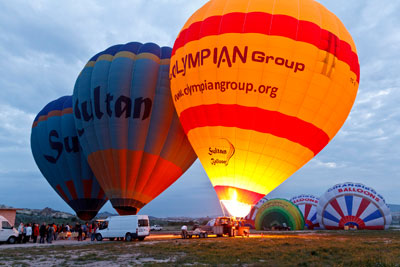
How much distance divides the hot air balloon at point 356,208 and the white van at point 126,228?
18713 mm

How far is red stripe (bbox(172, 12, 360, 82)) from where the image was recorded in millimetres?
17172

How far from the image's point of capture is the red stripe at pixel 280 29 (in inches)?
676

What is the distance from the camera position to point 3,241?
20.8 meters

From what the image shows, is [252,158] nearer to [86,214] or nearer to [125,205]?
[125,205]

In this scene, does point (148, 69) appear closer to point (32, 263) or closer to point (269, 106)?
point (269, 106)

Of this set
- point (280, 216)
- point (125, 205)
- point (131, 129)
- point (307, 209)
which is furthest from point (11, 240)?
point (307, 209)

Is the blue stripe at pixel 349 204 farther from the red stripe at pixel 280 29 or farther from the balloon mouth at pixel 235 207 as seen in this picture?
the red stripe at pixel 280 29

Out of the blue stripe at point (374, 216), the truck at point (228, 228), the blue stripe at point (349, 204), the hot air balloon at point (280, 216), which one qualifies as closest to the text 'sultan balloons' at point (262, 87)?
the truck at point (228, 228)

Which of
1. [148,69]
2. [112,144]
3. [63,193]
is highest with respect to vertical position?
[148,69]

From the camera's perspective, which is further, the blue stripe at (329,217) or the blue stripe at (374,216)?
the blue stripe at (329,217)

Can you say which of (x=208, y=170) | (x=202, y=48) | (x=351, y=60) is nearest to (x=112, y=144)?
(x=208, y=170)

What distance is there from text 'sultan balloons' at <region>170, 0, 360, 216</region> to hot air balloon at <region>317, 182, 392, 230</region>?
15834mm

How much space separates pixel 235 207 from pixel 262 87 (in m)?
6.03

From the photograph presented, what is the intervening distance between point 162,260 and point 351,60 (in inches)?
530
